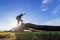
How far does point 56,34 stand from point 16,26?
141 cm

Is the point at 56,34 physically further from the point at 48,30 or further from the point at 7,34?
the point at 7,34

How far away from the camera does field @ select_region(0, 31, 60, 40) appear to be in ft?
26.2

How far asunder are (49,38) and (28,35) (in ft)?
2.35

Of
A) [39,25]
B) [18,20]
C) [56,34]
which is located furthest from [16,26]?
[56,34]

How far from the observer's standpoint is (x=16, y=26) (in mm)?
8344

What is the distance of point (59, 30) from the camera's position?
8.20 meters

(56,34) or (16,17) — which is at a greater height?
(16,17)

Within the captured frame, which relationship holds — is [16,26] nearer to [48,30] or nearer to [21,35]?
[21,35]

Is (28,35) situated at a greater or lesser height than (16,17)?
lesser

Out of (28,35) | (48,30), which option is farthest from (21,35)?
(48,30)

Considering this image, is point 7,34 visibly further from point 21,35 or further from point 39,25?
point 39,25

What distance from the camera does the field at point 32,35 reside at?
797cm

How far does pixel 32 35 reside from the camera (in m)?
7.98

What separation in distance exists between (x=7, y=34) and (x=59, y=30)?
69.1 inches
